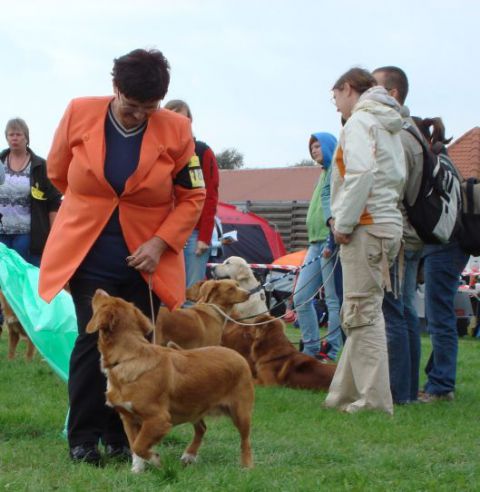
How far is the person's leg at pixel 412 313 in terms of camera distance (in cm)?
662

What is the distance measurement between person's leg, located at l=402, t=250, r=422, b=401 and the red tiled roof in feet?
81.6

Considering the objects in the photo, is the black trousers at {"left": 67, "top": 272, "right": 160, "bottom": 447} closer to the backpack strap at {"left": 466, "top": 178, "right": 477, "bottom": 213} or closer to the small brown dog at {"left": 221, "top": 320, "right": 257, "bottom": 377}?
the backpack strap at {"left": 466, "top": 178, "right": 477, "bottom": 213}

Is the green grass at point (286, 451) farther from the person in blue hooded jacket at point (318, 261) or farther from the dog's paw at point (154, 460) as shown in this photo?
the person in blue hooded jacket at point (318, 261)

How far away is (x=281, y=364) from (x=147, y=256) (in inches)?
133

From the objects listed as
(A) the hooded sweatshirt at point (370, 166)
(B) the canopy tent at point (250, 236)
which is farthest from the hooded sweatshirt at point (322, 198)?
(B) the canopy tent at point (250, 236)

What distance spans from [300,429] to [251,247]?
15334mm

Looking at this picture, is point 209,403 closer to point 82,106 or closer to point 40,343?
point 82,106

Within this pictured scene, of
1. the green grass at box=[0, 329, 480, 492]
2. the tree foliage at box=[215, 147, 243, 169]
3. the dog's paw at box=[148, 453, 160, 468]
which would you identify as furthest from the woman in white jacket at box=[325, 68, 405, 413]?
the tree foliage at box=[215, 147, 243, 169]

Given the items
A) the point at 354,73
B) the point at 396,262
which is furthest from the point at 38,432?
the point at 354,73

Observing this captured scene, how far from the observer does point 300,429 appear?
5.44m

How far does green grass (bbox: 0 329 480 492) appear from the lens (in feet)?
13.0

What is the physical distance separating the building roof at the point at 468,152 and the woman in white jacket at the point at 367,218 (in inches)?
841

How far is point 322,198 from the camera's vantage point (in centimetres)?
801

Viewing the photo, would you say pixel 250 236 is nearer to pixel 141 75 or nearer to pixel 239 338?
pixel 239 338
